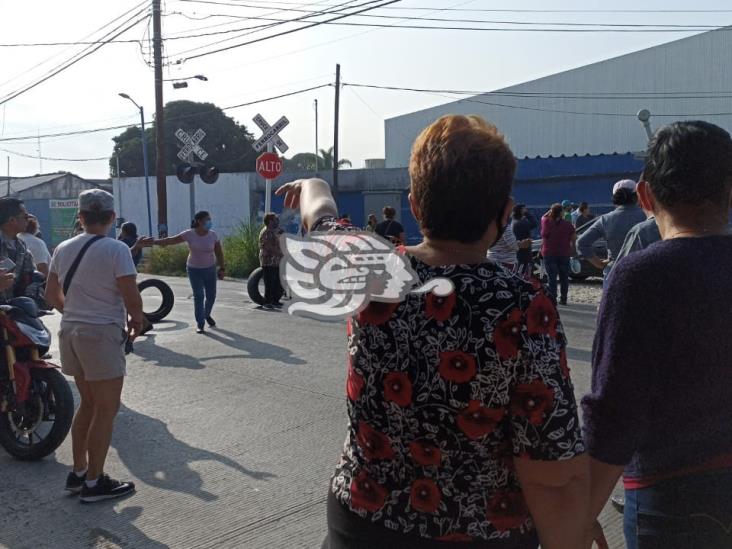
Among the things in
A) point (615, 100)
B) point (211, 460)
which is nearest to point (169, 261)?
point (211, 460)

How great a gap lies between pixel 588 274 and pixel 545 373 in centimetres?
1487

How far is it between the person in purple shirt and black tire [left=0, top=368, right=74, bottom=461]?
419cm

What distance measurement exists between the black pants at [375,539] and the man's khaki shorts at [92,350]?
2.93 meters

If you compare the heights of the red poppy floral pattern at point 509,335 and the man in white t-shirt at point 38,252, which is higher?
the red poppy floral pattern at point 509,335

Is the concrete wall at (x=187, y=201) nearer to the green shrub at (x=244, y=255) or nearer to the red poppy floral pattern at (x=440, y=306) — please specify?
the green shrub at (x=244, y=255)

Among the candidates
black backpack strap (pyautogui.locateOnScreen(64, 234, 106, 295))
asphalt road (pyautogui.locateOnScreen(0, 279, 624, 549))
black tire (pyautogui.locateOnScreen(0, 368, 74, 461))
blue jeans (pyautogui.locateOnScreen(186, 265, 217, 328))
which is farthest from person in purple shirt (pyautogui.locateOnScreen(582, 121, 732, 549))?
blue jeans (pyautogui.locateOnScreen(186, 265, 217, 328))

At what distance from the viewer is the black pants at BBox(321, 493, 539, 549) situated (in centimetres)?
175

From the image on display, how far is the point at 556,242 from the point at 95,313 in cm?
922

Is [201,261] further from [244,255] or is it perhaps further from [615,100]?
[615,100]

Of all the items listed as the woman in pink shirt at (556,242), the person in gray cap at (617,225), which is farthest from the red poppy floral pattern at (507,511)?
the woman in pink shirt at (556,242)

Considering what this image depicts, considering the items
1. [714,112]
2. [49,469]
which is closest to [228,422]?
[49,469]

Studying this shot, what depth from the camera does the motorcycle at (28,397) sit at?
206 inches

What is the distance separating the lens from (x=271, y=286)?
1323 cm

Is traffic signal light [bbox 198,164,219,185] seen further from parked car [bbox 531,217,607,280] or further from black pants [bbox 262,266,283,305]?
parked car [bbox 531,217,607,280]
